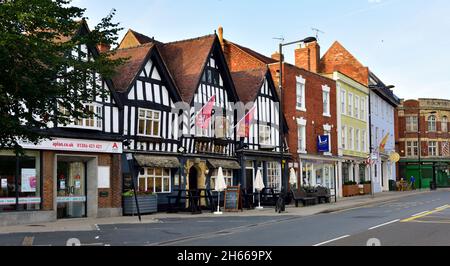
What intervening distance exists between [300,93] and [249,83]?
19.0ft

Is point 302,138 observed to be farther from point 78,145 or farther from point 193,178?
point 78,145

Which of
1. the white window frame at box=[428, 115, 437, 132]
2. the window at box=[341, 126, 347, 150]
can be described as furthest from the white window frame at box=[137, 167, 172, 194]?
the white window frame at box=[428, 115, 437, 132]

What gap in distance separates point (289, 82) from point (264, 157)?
6.52 m

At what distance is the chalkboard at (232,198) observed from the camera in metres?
27.1

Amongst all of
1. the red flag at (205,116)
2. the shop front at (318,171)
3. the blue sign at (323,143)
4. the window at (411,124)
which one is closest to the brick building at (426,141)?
the window at (411,124)

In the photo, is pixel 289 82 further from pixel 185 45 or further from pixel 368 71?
pixel 368 71

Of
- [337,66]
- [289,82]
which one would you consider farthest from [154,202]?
[337,66]

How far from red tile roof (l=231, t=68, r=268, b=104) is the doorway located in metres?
13.0

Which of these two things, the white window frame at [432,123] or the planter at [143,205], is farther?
the white window frame at [432,123]

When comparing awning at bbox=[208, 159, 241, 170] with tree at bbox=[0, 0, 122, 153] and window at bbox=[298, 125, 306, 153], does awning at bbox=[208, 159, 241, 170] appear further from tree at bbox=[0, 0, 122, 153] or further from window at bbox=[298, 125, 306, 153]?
tree at bbox=[0, 0, 122, 153]

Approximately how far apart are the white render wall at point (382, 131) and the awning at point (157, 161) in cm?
3134

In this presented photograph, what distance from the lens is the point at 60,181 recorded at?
73.3 feet

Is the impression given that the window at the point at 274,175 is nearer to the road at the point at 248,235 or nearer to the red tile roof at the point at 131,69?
the red tile roof at the point at 131,69

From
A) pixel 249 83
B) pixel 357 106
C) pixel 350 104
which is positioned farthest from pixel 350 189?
pixel 249 83
